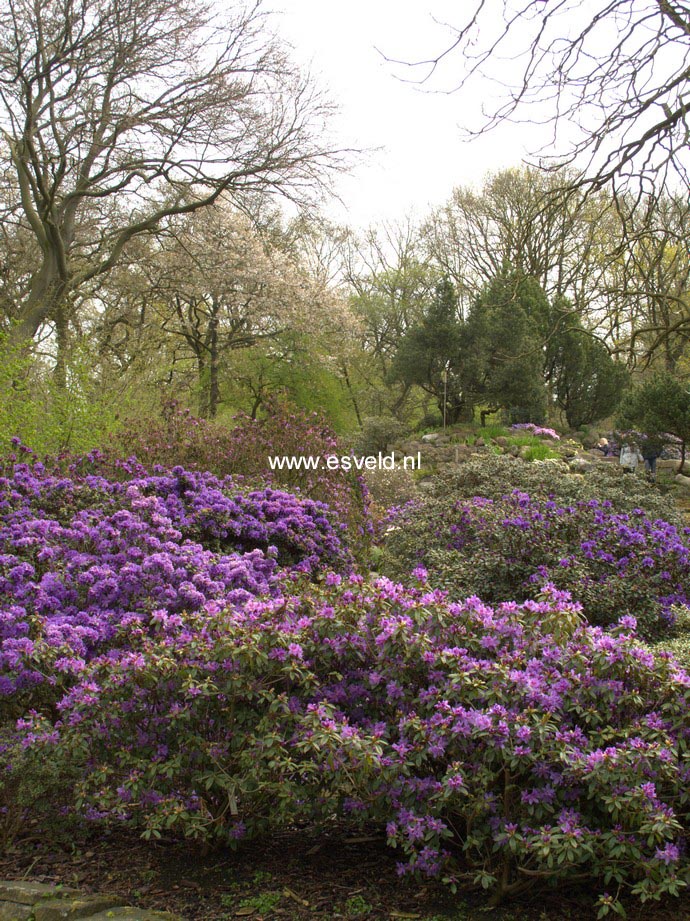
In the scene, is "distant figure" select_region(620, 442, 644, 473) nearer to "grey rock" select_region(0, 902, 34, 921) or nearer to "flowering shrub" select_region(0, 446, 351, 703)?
"flowering shrub" select_region(0, 446, 351, 703)

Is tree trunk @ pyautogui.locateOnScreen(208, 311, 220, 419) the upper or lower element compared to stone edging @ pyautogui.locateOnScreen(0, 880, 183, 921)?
upper

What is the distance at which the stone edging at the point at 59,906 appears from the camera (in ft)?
7.65

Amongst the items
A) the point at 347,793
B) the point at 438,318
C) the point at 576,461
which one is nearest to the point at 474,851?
the point at 347,793

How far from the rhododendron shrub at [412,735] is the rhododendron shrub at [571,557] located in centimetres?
201

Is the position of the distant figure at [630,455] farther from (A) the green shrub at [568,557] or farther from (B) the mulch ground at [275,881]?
(B) the mulch ground at [275,881]

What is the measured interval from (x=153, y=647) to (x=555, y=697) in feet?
4.32

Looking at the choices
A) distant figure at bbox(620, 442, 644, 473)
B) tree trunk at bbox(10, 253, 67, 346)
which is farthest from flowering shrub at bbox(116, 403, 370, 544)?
distant figure at bbox(620, 442, 644, 473)

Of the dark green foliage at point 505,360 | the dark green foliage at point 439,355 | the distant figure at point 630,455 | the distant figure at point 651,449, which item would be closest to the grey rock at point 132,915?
the distant figure at point 651,449

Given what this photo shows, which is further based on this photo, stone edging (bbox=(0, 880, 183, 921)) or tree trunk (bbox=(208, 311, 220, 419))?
tree trunk (bbox=(208, 311, 220, 419))

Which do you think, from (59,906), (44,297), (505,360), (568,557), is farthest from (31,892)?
(505,360)

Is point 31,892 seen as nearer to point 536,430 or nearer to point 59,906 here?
A: point 59,906

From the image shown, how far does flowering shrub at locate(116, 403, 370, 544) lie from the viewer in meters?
7.48

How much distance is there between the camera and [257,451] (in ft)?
26.5

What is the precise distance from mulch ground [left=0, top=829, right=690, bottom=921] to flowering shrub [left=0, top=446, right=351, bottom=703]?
2.07 feet
